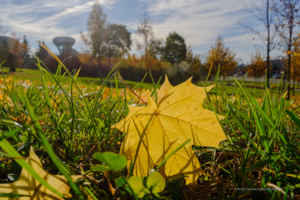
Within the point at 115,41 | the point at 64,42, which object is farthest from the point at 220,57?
the point at 64,42

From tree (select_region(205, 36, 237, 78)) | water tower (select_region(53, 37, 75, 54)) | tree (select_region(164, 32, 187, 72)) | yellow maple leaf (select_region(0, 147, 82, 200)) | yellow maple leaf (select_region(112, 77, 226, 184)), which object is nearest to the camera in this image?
yellow maple leaf (select_region(0, 147, 82, 200))

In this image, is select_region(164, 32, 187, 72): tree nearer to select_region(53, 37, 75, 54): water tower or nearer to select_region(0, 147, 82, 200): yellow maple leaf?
select_region(53, 37, 75, 54): water tower

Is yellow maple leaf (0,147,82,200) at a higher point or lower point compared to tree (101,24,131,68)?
lower

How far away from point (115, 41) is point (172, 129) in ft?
109

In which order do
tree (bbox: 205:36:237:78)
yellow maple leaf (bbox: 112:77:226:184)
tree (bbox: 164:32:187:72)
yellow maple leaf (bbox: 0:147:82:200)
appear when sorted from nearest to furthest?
1. yellow maple leaf (bbox: 0:147:82:200)
2. yellow maple leaf (bbox: 112:77:226:184)
3. tree (bbox: 205:36:237:78)
4. tree (bbox: 164:32:187:72)

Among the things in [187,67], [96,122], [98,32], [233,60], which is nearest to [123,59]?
[98,32]

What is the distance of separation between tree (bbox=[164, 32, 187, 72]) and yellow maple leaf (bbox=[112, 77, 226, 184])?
3037 centimetres

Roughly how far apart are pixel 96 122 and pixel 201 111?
435 millimetres

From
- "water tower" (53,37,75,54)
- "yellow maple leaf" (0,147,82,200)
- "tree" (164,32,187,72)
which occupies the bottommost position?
"yellow maple leaf" (0,147,82,200)

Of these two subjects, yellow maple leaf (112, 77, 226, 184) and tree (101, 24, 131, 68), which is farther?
tree (101, 24, 131, 68)

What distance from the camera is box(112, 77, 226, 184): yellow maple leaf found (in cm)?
49

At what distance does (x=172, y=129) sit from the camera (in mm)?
536

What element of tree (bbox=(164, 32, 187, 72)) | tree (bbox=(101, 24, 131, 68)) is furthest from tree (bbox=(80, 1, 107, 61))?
tree (bbox=(164, 32, 187, 72))

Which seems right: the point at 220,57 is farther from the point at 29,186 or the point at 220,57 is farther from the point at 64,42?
the point at 64,42
